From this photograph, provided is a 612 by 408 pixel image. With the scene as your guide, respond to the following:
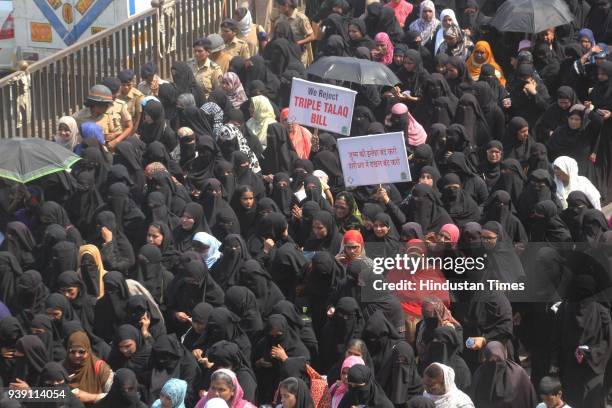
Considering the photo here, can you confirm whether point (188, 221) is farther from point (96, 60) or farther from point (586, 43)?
point (586, 43)

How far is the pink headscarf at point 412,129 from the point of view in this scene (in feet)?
51.4

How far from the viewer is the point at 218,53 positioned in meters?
16.9

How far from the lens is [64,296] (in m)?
12.4

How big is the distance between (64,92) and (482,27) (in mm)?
4161

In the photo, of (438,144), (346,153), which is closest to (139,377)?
(346,153)

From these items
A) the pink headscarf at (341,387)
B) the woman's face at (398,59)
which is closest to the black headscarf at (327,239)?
the pink headscarf at (341,387)

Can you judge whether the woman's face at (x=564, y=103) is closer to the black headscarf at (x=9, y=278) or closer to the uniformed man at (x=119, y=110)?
the uniformed man at (x=119, y=110)

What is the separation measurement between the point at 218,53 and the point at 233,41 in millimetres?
435

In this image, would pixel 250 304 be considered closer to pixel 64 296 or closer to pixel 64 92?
pixel 64 296

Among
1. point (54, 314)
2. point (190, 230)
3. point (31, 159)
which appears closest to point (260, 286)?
point (190, 230)

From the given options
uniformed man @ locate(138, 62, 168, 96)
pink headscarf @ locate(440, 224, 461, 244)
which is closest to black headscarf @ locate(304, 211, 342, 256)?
pink headscarf @ locate(440, 224, 461, 244)

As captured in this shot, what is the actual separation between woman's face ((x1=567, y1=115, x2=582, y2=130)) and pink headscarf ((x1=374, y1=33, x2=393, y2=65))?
2194mm

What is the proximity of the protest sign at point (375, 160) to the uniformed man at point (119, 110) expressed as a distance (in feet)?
7.04

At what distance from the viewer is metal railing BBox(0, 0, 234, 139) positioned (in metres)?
16.1
